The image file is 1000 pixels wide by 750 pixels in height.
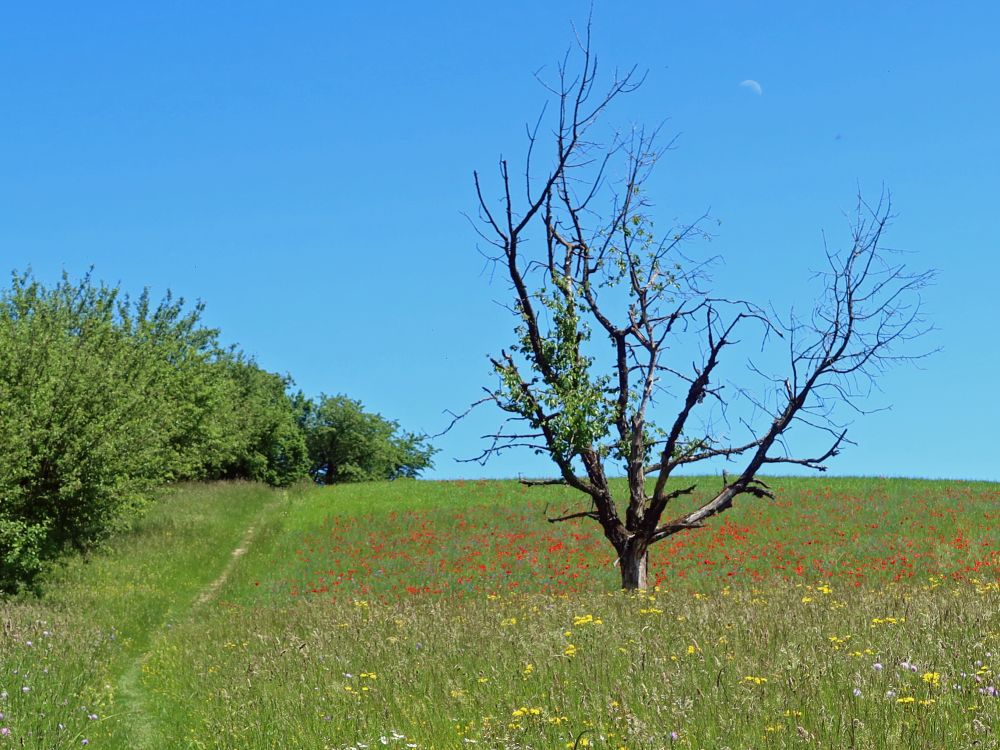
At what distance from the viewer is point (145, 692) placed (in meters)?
14.3

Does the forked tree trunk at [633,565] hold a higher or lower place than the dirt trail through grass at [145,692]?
higher

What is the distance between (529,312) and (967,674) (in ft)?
29.2

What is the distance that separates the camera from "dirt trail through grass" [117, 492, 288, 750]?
11.2 m

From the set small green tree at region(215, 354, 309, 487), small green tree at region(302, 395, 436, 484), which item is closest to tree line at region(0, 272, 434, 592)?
small green tree at region(215, 354, 309, 487)

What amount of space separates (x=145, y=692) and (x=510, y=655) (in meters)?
7.58

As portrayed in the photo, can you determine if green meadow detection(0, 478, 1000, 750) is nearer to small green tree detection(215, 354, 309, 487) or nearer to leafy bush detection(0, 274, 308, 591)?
leafy bush detection(0, 274, 308, 591)

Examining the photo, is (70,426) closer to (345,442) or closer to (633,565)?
(633,565)

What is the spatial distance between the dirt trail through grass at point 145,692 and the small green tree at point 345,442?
43.7m

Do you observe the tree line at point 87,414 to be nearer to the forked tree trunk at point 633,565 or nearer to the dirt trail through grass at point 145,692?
the dirt trail through grass at point 145,692

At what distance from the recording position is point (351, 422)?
239 feet

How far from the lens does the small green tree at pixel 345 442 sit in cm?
7269

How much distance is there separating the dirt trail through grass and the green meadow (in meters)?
0.06

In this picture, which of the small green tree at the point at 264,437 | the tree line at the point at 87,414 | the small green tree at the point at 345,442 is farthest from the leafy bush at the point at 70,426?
the small green tree at the point at 345,442

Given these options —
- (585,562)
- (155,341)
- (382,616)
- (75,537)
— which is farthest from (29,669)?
(155,341)
